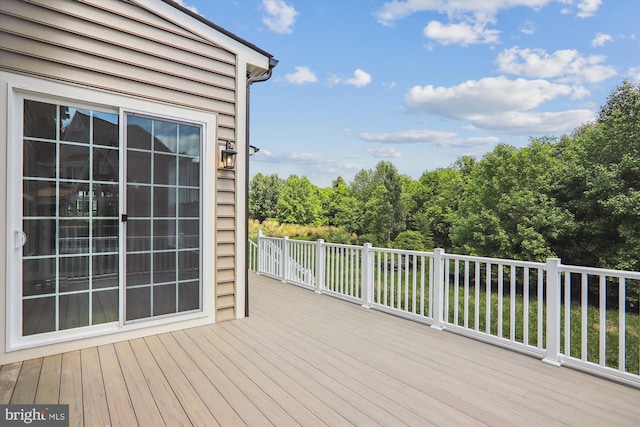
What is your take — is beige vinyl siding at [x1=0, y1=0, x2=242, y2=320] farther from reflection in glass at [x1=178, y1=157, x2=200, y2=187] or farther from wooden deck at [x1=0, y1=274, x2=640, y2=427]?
wooden deck at [x1=0, y1=274, x2=640, y2=427]

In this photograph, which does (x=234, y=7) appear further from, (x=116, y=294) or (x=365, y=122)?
(x=365, y=122)

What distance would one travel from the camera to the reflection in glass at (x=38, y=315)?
2828 millimetres

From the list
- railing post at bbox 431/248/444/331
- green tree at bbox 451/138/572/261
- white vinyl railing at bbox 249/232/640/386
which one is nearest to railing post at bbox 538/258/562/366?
white vinyl railing at bbox 249/232/640/386

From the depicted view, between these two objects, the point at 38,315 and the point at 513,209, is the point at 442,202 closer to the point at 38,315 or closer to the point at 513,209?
the point at 513,209

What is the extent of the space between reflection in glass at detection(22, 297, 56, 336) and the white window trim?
0.04 meters

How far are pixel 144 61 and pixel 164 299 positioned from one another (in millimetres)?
2356

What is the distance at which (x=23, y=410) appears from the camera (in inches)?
83.0

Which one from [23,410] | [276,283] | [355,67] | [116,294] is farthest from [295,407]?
[355,67]

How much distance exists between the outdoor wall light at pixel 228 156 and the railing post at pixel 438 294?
2410 mm

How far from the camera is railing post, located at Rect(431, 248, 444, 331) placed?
378cm

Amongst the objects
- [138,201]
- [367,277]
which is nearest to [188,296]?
[138,201]

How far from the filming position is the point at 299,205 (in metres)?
26.9

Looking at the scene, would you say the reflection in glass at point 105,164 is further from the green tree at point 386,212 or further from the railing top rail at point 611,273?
the green tree at point 386,212

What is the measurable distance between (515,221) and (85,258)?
14491 mm
